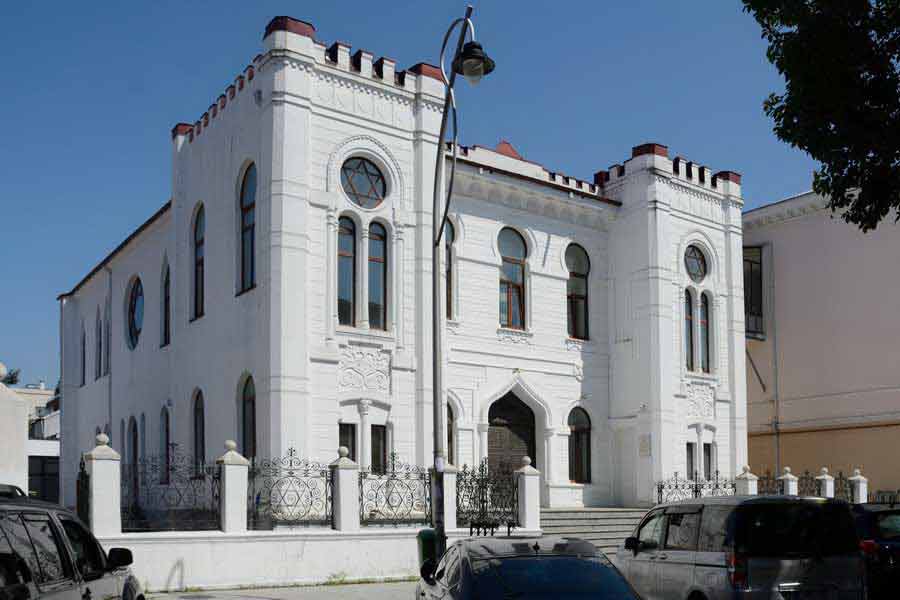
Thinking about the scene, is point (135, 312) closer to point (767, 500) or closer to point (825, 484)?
point (825, 484)

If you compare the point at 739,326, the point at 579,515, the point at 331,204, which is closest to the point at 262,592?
the point at 331,204

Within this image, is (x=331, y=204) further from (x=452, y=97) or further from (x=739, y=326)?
(x=739, y=326)

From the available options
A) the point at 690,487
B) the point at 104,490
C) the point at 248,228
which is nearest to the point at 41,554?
the point at 104,490

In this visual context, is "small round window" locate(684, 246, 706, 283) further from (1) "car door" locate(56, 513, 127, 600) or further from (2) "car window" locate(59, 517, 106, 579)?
(2) "car window" locate(59, 517, 106, 579)

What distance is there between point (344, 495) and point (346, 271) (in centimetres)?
540

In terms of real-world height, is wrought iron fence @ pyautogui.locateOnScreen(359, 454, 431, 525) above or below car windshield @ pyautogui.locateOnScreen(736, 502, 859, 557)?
below

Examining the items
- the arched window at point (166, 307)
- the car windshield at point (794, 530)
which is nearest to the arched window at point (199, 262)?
the arched window at point (166, 307)

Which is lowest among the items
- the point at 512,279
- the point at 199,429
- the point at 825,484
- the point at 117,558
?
the point at 825,484

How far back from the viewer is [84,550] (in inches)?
329

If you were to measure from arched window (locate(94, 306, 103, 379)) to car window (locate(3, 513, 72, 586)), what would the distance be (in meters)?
28.9

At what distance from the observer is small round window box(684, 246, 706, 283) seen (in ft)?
94.5

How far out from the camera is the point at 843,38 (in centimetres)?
1241

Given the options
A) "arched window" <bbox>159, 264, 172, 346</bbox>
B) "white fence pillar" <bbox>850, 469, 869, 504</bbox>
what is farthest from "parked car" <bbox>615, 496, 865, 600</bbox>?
"arched window" <bbox>159, 264, 172, 346</bbox>

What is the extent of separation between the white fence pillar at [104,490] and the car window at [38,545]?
8241 mm
